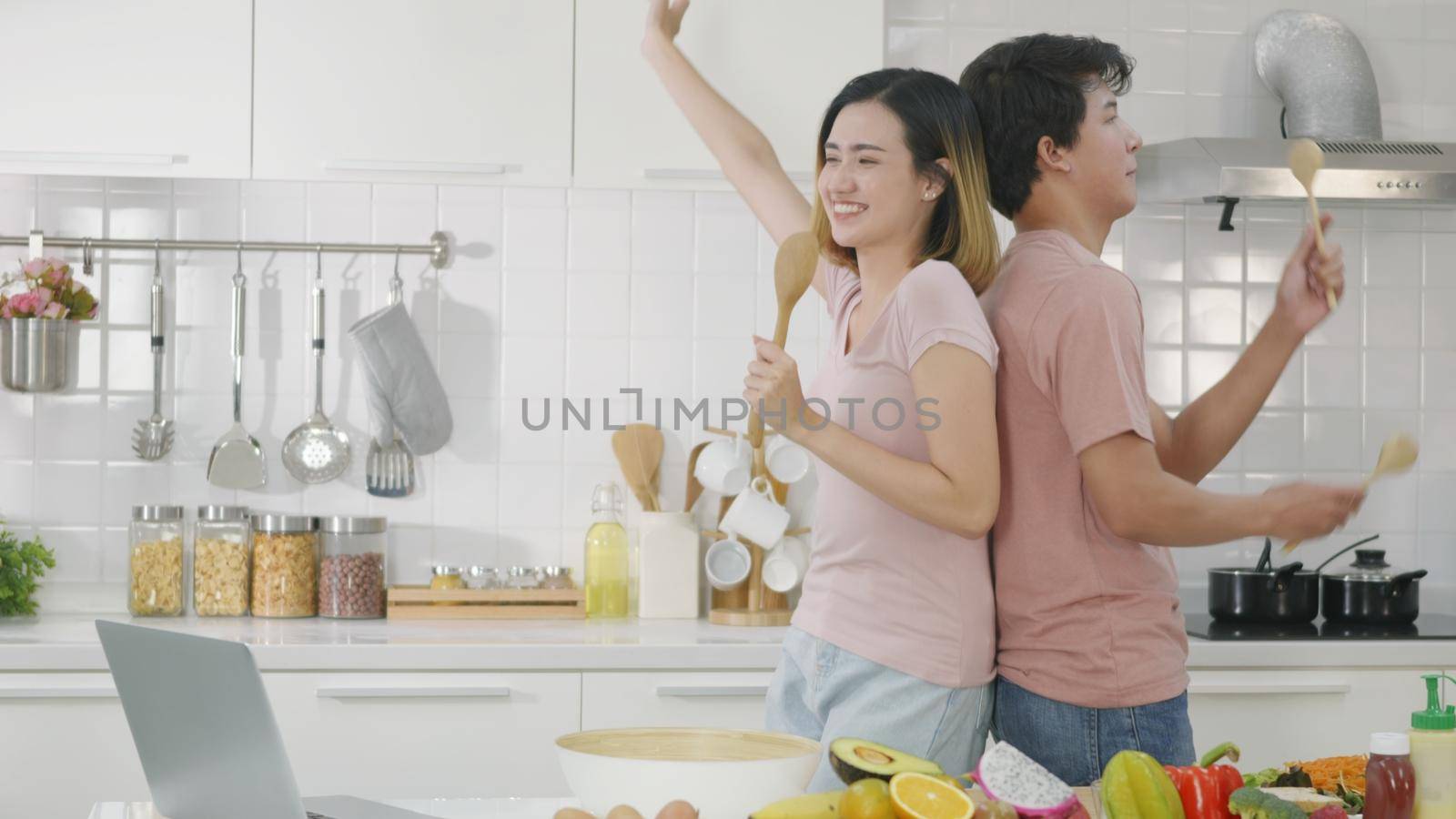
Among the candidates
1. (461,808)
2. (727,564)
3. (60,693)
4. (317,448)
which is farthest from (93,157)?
(461,808)

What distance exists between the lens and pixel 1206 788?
1.06 metres

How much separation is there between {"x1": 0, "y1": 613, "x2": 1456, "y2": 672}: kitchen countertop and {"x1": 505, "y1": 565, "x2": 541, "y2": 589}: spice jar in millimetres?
123

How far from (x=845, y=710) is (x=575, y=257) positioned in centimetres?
170

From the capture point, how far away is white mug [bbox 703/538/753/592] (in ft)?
8.93

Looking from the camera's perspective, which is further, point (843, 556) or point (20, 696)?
point (20, 696)

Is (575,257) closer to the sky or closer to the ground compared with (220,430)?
closer to the sky

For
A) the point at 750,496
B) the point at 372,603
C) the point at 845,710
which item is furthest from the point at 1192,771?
the point at 372,603

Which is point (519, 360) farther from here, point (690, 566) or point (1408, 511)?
point (1408, 511)

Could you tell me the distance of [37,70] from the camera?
2508 mm

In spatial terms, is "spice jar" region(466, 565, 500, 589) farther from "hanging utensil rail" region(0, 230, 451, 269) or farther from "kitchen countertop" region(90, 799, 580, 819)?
"kitchen countertop" region(90, 799, 580, 819)

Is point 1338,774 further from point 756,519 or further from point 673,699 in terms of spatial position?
point 756,519

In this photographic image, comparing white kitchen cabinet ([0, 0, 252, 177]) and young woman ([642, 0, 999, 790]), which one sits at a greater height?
white kitchen cabinet ([0, 0, 252, 177])

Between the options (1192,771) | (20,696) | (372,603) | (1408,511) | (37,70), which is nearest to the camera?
(1192,771)

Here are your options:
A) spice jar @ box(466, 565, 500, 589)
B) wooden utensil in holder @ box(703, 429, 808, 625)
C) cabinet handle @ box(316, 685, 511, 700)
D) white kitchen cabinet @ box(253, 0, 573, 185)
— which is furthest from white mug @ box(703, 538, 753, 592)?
white kitchen cabinet @ box(253, 0, 573, 185)
